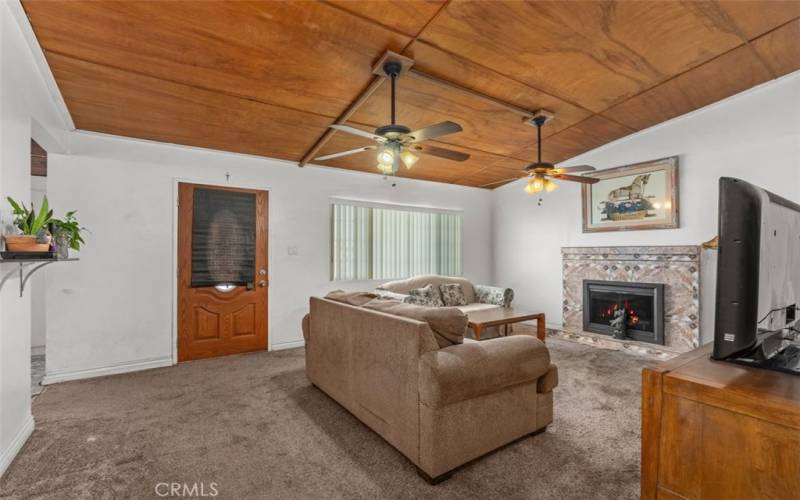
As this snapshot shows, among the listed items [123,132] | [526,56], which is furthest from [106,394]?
[526,56]

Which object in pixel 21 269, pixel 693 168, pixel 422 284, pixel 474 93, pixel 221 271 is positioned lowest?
pixel 422 284

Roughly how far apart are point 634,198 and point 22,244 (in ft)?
20.1

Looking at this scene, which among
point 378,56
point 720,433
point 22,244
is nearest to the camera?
point 720,433

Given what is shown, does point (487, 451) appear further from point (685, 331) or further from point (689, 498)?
point (685, 331)

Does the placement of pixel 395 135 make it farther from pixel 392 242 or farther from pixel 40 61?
pixel 392 242

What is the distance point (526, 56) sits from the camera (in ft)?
9.86

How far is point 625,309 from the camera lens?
4949 mm

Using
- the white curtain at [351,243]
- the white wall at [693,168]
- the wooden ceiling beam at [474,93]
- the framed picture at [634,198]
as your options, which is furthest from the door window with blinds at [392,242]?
the wooden ceiling beam at [474,93]

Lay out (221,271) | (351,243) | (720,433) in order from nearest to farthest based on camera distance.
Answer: (720,433) < (221,271) < (351,243)

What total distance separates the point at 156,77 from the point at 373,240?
337cm

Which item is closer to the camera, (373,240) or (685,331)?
(685,331)

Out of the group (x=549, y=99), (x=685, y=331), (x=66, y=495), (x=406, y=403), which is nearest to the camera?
(x=66, y=495)

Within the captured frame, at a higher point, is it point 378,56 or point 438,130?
point 378,56

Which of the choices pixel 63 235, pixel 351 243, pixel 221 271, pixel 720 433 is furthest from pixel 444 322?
pixel 351 243
